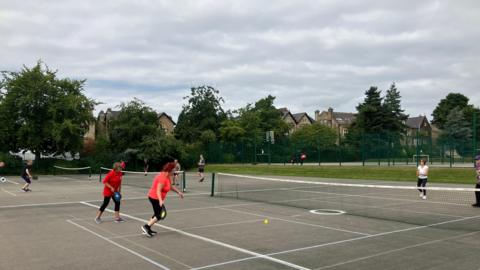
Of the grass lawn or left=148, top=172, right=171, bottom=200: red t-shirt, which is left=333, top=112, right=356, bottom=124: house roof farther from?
left=148, top=172, right=171, bottom=200: red t-shirt

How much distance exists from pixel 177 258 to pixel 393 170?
28.9 m

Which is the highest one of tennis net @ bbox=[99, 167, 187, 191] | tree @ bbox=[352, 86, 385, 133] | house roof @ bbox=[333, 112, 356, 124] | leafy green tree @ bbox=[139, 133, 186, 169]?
house roof @ bbox=[333, 112, 356, 124]

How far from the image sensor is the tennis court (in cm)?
791

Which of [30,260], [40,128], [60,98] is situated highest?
[60,98]

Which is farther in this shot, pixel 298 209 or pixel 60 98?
pixel 60 98

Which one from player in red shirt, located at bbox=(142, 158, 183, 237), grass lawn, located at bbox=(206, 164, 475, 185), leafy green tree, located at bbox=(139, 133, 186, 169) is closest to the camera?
player in red shirt, located at bbox=(142, 158, 183, 237)

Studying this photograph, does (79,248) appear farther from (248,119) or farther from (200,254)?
(248,119)

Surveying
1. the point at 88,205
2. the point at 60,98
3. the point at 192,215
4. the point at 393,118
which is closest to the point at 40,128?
the point at 60,98

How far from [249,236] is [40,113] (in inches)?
1625

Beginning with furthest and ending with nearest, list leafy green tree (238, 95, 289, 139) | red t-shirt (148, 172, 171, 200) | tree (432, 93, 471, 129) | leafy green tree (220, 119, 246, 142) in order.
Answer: tree (432, 93, 471, 129) < leafy green tree (238, 95, 289, 139) < leafy green tree (220, 119, 246, 142) < red t-shirt (148, 172, 171, 200)

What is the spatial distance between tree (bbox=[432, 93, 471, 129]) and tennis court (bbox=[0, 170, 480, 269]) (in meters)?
99.3

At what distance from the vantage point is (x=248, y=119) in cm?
7588

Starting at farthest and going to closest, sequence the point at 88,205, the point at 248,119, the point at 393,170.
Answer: the point at 248,119 → the point at 393,170 → the point at 88,205

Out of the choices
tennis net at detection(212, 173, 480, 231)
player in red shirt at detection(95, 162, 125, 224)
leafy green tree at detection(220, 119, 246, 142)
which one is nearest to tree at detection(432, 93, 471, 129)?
leafy green tree at detection(220, 119, 246, 142)
